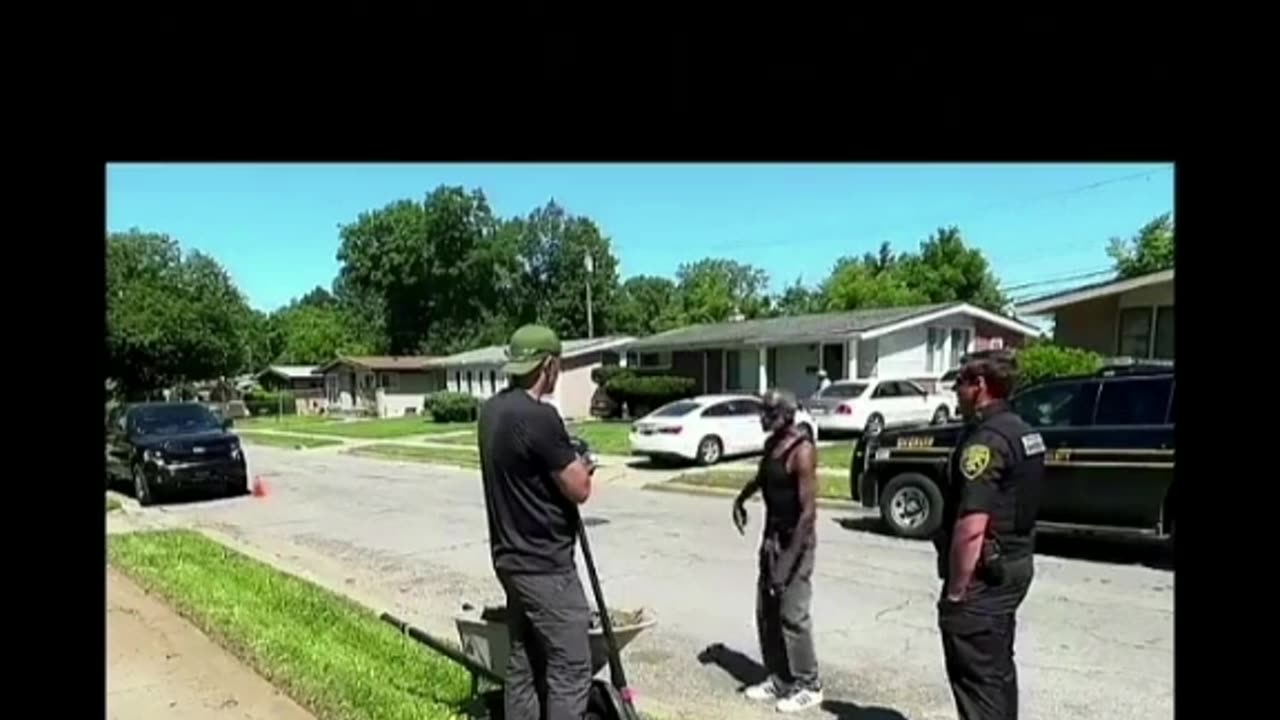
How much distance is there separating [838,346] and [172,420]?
17.7m

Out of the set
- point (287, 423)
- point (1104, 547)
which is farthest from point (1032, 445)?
point (287, 423)

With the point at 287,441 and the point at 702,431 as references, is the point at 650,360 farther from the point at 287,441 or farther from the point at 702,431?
the point at 702,431

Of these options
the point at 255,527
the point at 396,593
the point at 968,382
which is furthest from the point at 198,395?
the point at 968,382

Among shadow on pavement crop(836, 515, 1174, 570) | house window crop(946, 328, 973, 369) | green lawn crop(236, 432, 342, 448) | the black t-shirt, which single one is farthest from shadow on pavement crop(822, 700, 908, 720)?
house window crop(946, 328, 973, 369)

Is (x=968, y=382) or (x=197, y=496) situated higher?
(x=968, y=382)

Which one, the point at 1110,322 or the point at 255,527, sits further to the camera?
the point at 1110,322

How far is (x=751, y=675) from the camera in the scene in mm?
5820

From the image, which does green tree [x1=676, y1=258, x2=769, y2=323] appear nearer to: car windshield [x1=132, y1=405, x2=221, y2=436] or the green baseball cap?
car windshield [x1=132, y1=405, x2=221, y2=436]

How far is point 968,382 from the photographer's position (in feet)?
13.6

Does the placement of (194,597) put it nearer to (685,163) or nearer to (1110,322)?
(685,163)

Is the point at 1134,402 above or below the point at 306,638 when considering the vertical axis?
above
